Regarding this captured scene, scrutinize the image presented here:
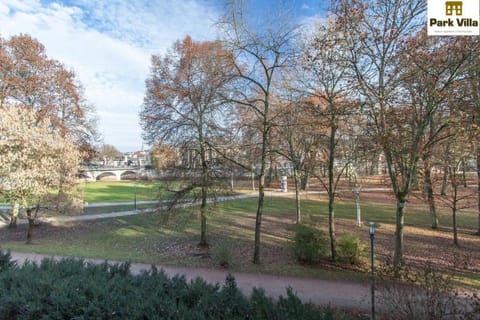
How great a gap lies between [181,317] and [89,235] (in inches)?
561

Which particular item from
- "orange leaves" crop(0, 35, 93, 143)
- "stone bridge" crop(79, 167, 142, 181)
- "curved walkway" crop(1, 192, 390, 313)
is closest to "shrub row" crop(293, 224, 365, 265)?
"curved walkway" crop(1, 192, 390, 313)

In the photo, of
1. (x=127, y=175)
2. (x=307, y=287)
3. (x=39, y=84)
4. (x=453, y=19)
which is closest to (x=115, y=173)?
(x=127, y=175)

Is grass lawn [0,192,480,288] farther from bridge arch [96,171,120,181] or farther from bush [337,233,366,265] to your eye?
bridge arch [96,171,120,181]

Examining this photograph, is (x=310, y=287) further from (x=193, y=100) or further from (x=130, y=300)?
(x=193, y=100)

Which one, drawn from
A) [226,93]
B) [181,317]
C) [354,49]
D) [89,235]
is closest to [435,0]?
[354,49]

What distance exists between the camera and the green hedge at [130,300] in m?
3.06

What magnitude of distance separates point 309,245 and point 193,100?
25.0ft

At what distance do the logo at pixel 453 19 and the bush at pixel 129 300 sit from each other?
640 cm

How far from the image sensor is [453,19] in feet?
18.6

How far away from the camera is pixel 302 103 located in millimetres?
9336

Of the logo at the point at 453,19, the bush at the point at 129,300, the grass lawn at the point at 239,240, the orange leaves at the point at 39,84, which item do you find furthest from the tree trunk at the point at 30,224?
the logo at the point at 453,19

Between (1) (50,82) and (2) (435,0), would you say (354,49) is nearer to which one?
(2) (435,0)

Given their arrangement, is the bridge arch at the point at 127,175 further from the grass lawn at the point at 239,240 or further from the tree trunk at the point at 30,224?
the tree trunk at the point at 30,224

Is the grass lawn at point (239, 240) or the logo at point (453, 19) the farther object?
the grass lawn at point (239, 240)
